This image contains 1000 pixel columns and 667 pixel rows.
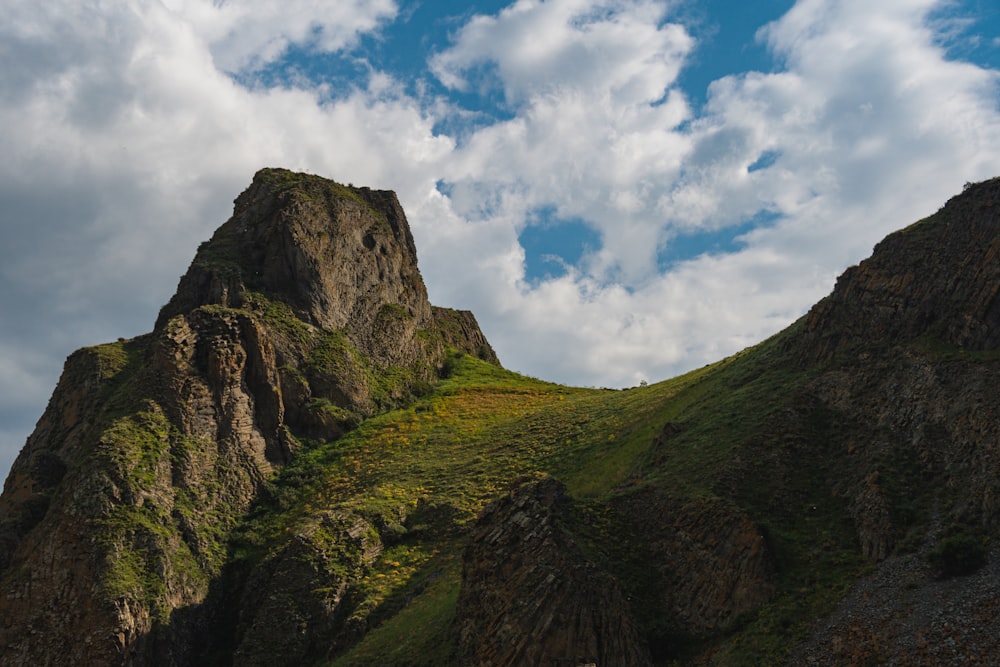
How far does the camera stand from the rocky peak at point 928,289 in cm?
4241

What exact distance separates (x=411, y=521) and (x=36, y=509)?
26.5 m

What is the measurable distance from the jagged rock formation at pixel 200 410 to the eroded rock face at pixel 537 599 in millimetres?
19768

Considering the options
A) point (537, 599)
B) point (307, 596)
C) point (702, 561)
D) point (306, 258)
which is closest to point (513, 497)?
point (537, 599)

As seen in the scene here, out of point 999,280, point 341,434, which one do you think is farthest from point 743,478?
point 341,434

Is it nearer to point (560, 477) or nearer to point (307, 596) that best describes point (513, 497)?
point (560, 477)

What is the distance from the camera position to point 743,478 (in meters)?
41.3

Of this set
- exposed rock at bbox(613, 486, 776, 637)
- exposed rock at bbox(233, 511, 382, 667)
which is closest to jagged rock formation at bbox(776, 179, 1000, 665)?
exposed rock at bbox(613, 486, 776, 637)

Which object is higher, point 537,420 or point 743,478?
point 537,420

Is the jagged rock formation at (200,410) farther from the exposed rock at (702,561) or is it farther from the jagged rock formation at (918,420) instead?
the jagged rock formation at (918,420)

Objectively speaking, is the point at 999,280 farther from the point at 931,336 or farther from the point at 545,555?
the point at 545,555

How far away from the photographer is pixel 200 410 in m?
63.3

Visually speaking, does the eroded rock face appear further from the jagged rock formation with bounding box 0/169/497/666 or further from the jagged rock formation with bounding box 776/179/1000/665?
the jagged rock formation with bounding box 0/169/497/666

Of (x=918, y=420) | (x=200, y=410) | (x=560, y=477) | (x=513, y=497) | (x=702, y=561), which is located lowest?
(x=702, y=561)

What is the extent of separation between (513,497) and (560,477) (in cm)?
1619
